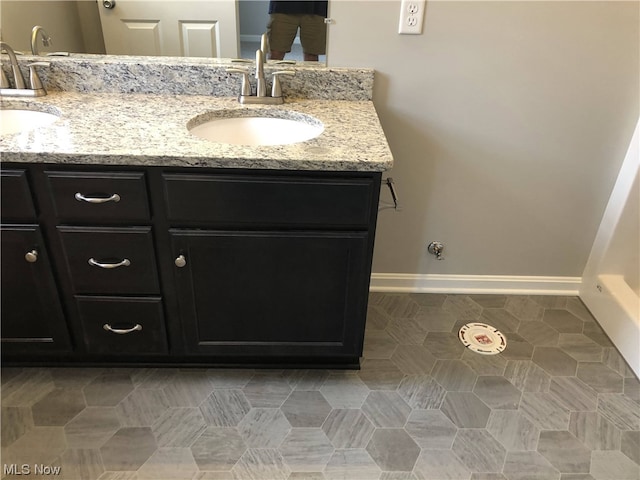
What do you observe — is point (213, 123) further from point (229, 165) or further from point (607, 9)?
point (607, 9)

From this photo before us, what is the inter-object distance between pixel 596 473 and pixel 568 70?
1.28 m

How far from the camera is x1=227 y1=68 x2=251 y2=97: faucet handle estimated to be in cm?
158

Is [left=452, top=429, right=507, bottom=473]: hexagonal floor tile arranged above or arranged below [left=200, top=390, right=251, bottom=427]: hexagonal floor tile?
above

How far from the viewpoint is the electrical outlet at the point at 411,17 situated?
1.55 meters

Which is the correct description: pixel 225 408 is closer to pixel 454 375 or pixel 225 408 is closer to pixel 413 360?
pixel 413 360

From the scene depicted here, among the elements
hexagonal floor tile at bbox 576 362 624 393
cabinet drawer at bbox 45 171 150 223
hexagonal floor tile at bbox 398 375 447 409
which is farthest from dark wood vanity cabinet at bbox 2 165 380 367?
hexagonal floor tile at bbox 576 362 624 393

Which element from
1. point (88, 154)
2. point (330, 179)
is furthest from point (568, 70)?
point (88, 154)

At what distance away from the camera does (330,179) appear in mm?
1273

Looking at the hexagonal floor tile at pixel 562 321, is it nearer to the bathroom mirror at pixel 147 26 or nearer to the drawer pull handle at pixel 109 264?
the bathroom mirror at pixel 147 26

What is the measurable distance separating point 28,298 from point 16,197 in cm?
35

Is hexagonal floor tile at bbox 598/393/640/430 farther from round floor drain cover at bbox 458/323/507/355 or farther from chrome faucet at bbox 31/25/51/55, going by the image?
chrome faucet at bbox 31/25/51/55

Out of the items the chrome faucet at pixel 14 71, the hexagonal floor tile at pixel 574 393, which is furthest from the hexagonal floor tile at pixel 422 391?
the chrome faucet at pixel 14 71

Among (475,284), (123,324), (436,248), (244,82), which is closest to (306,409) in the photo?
(123,324)

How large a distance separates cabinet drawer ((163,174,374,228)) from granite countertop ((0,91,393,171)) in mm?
49
